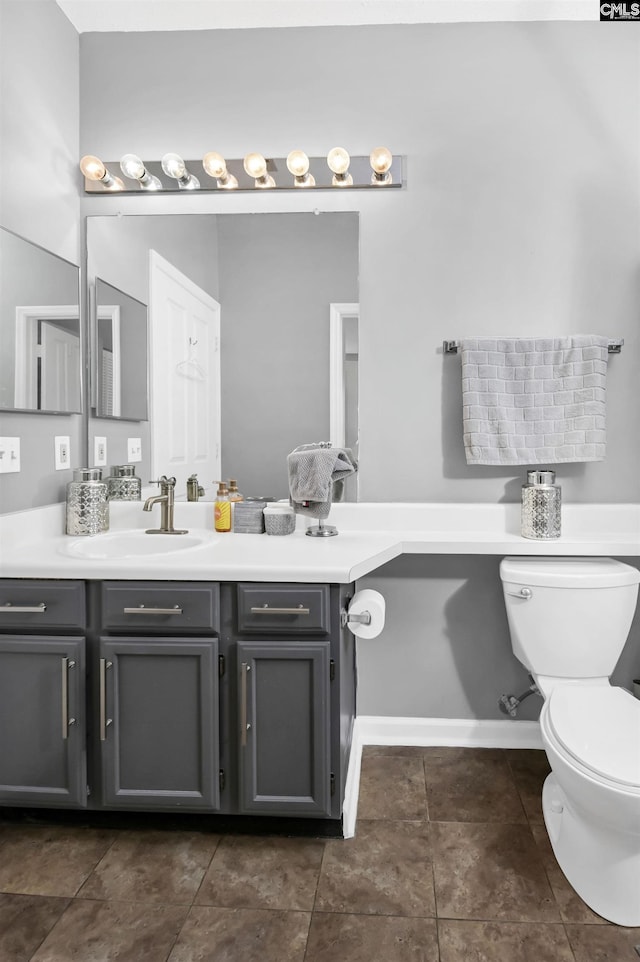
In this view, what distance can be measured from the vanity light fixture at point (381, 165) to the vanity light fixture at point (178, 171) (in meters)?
0.64

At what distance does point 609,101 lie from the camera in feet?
6.99

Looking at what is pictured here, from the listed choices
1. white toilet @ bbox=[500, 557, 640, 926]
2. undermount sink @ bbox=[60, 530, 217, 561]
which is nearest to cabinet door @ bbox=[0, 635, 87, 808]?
undermount sink @ bbox=[60, 530, 217, 561]

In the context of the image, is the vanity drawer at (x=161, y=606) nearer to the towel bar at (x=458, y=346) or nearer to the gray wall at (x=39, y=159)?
the gray wall at (x=39, y=159)

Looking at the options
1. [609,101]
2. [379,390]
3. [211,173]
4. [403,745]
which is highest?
[609,101]

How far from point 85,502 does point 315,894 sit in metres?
1.34

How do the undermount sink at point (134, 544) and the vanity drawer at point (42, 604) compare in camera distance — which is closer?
the vanity drawer at point (42, 604)

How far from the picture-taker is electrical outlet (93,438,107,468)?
229 cm

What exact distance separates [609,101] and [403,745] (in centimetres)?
240

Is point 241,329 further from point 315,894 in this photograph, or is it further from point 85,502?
point 315,894

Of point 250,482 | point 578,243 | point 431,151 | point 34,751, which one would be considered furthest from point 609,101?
point 34,751

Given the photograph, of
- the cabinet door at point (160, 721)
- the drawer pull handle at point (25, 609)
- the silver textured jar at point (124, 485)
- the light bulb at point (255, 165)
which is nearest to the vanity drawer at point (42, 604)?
the drawer pull handle at point (25, 609)

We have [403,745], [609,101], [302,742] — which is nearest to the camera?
[302,742]

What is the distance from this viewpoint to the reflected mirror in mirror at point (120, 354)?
89.4 inches

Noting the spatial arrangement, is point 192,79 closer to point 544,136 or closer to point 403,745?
point 544,136
